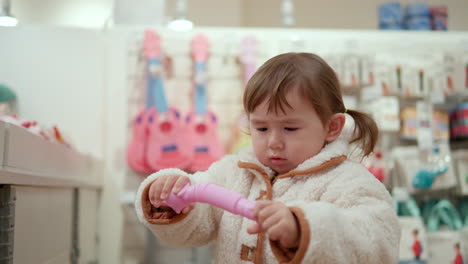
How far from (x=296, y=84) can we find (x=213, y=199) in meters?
0.29

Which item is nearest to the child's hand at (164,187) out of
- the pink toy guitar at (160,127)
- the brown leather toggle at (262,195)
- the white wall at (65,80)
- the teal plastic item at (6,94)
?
the brown leather toggle at (262,195)

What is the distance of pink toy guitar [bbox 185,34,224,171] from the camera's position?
92.1 inches

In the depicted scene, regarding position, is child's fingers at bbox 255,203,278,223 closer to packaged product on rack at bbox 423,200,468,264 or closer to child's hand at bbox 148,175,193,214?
child's hand at bbox 148,175,193,214

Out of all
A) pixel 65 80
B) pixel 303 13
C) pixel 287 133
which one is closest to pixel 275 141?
pixel 287 133

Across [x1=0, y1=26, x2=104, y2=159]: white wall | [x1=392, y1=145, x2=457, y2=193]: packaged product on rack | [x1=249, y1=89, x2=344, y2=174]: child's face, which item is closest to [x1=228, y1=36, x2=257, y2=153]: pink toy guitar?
[x1=0, y1=26, x2=104, y2=159]: white wall

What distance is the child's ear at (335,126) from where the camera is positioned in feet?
3.40

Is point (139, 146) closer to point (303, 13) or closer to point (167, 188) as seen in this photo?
point (167, 188)

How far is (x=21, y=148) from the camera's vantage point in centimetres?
108

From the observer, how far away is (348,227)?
803mm

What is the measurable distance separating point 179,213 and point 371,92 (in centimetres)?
168

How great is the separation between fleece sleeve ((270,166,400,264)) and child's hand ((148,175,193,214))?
0.21 meters

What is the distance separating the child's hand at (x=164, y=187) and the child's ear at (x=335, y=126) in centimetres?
32

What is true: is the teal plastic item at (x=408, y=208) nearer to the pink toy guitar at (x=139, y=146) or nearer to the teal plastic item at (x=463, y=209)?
the teal plastic item at (x=463, y=209)

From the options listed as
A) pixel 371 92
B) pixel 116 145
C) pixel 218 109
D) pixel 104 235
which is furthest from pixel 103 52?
pixel 371 92
